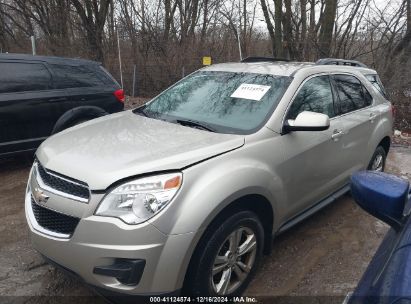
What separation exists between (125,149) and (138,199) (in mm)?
512

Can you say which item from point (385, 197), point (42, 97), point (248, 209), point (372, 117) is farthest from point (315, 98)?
point (42, 97)

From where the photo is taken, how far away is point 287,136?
→ 125 inches

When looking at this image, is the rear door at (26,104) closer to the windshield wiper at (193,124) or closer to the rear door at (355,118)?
the windshield wiper at (193,124)

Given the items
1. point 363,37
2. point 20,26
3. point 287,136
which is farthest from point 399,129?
point 20,26

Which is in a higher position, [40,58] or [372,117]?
[40,58]

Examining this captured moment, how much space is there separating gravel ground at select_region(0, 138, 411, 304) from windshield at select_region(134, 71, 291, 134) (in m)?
1.26

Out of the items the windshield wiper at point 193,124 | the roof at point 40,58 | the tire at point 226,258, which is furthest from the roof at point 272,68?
the roof at point 40,58

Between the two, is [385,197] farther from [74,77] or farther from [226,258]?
[74,77]

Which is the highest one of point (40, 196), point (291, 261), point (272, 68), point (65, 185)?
point (272, 68)

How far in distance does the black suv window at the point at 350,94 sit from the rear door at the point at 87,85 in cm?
366

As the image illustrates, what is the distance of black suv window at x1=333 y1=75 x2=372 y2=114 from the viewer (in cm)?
407

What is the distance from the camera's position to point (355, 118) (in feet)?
13.6

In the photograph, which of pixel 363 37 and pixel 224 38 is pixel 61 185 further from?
pixel 224 38

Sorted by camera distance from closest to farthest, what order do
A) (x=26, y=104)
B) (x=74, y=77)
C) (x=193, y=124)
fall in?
(x=193, y=124), (x=26, y=104), (x=74, y=77)
